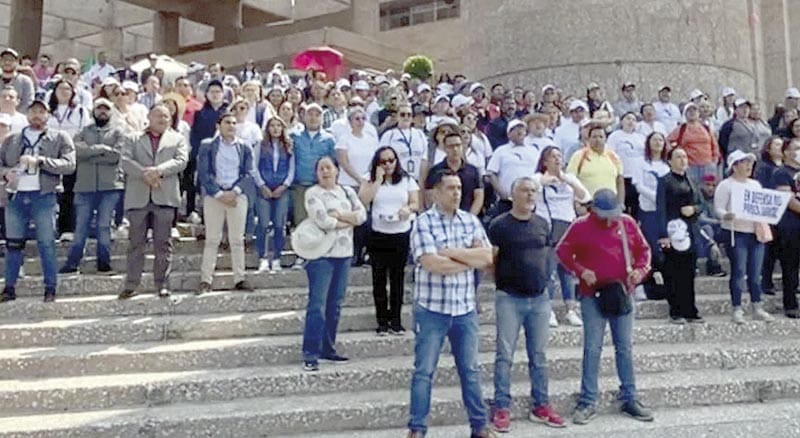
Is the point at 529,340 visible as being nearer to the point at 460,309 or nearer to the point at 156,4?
the point at 460,309

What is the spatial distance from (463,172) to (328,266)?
5.39 feet

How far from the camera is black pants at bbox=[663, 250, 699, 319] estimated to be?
26.1 ft

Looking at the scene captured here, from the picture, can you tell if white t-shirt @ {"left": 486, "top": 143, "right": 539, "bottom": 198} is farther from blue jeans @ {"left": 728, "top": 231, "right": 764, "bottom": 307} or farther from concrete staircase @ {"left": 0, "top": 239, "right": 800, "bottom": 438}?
blue jeans @ {"left": 728, "top": 231, "right": 764, "bottom": 307}

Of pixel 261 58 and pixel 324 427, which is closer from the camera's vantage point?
pixel 324 427

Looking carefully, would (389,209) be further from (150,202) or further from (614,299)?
(150,202)

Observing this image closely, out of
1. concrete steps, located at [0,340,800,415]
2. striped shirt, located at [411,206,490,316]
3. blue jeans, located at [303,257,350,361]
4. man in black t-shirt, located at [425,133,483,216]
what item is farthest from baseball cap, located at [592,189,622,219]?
blue jeans, located at [303,257,350,361]

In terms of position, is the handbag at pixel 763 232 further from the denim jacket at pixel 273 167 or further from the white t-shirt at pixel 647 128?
the denim jacket at pixel 273 167

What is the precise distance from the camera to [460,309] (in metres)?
5.54

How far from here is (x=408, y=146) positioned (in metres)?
8.52

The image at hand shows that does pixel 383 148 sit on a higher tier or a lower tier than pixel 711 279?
higher

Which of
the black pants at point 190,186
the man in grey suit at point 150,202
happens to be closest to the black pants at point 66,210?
the black pants at point 190,186

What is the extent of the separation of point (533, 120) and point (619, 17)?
6625mm

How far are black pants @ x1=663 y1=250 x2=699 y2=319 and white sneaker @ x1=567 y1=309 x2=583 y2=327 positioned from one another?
107 centimetres

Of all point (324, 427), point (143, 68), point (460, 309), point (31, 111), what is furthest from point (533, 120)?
point (143, 68)
